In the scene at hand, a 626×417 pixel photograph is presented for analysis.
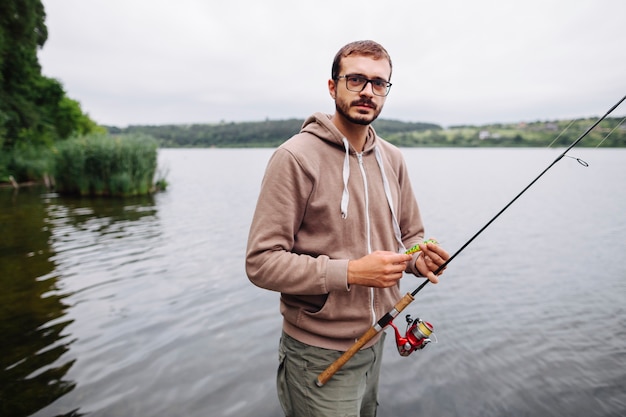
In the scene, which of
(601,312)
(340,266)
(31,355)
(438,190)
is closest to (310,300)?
(340,266)

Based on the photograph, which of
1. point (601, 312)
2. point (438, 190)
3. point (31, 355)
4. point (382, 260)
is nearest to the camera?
point (382, 260)

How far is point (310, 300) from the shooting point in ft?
6.68

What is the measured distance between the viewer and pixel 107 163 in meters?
19.9

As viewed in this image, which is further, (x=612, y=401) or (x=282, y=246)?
(x=612, y=401)

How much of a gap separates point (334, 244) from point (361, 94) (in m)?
0.78

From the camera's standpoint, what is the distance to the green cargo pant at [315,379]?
1.96 meters

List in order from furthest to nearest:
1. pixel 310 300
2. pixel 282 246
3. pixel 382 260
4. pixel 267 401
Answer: pixel 267 401, pixel 310 300, pixel 282 246, pixel 382 260

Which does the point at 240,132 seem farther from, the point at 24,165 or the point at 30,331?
the point at 30,331

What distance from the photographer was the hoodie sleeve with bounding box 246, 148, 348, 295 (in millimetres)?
1806

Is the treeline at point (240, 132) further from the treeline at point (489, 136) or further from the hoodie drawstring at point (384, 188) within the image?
the hoodie drawstring at point (384, 188)

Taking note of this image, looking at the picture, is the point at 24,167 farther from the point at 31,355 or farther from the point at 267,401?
the point at 267,401

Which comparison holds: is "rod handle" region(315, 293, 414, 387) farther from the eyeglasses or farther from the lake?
the lake

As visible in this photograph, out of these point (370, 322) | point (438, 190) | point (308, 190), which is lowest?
point (438, 190)

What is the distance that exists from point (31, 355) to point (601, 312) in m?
8.85
